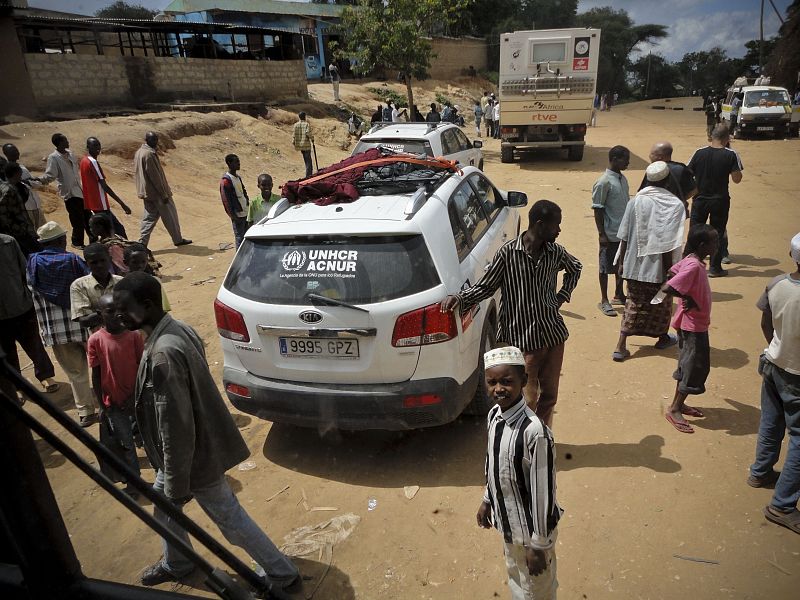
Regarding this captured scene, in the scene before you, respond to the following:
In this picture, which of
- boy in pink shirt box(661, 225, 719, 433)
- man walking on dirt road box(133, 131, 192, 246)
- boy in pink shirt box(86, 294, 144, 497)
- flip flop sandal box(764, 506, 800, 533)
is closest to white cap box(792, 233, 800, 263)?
boy in pink shirt box(661, 225, 719, 433)

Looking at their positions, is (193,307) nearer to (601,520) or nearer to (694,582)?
(601,520)

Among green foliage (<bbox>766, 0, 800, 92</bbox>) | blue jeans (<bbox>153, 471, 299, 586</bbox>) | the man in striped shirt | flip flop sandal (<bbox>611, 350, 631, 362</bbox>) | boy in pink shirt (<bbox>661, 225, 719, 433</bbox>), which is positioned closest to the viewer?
blue jeans (<bbox>153, 471, 299, 586</bbox>)

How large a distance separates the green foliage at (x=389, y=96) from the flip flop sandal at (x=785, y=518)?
27.2 metres

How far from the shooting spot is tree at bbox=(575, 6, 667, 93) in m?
53.1

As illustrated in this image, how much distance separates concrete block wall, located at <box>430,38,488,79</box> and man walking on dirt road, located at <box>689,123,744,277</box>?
1297 inches

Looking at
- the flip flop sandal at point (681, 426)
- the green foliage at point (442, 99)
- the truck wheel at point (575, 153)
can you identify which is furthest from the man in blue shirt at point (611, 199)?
the green foliage at point (442, 99)

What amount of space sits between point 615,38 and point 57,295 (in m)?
60.5

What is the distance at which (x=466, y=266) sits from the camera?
392cm

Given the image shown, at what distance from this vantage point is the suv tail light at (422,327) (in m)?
3.33

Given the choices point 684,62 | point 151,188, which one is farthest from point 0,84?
point 684,62

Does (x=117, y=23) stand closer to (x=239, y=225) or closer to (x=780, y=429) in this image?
(x=239, y=225)

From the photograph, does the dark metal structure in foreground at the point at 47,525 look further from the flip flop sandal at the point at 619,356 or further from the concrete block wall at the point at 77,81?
the concrete block wall at the point at 77,81

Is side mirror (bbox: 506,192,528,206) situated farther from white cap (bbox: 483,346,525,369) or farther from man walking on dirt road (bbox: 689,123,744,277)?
white cap (bbox: 483,346,525,369)

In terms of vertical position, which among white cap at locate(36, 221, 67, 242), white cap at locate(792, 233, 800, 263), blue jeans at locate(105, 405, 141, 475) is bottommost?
blue jeans at locate(105, 405, 141, 475)
